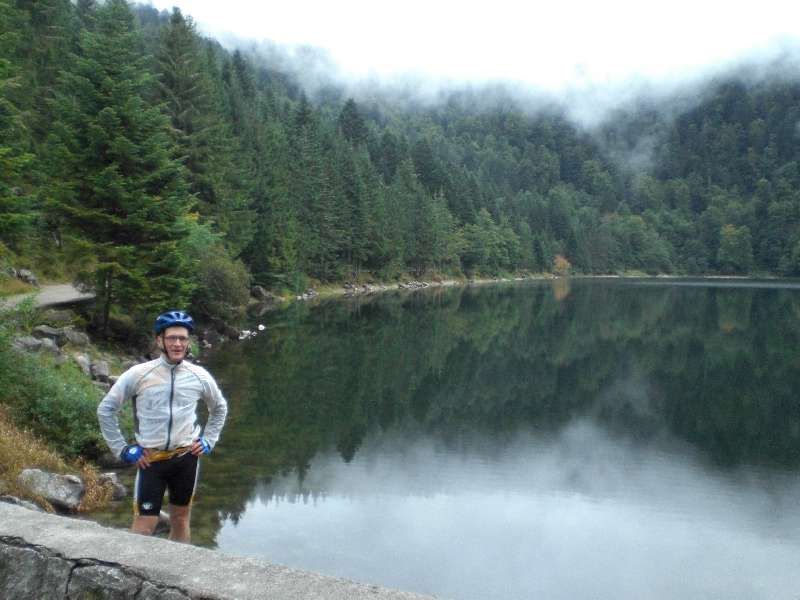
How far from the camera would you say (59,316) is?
2236 cm

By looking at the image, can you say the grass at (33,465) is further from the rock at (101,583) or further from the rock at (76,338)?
the rock at (76,338)

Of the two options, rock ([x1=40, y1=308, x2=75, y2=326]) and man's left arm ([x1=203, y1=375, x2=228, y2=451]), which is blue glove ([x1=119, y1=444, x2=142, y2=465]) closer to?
man's left arm ([x1=203, y1=375, x2=228, y2=451])

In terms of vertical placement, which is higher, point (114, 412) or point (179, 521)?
point (114, 412)

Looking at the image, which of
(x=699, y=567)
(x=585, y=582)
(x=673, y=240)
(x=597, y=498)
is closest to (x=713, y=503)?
(x=597, y=498)

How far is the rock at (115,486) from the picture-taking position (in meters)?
10.8

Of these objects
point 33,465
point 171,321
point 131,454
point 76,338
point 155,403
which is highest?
point 171,321

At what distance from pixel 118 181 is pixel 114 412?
16.7 metres

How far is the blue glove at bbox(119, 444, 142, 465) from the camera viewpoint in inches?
235

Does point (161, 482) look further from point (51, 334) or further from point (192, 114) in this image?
point (192, 114)

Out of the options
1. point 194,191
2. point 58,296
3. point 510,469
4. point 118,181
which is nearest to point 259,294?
point 194,191

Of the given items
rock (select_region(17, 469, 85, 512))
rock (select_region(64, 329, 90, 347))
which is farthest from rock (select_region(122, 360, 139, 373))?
rock (select_region(17, 469, 85, 512))

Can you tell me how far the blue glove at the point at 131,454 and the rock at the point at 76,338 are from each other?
14905mm

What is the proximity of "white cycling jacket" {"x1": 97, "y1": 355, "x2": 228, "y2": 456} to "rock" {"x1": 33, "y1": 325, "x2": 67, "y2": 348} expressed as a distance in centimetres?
1311

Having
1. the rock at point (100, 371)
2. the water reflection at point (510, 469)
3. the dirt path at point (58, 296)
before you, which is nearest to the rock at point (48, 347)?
the rock at point (100, 371)
